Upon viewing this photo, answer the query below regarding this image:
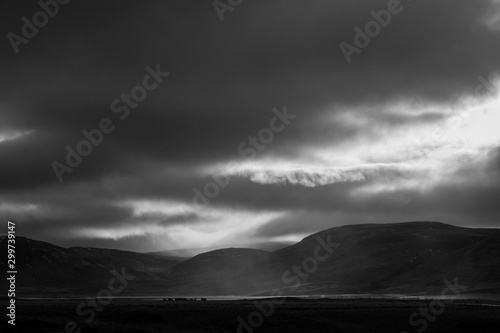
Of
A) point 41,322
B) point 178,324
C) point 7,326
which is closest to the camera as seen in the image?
point 7,326

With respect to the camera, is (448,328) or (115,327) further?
(448,328)

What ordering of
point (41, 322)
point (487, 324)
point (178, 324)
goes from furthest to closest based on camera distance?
1. point (487, 324)
2. point (178, 324)
3. point (41, 322)

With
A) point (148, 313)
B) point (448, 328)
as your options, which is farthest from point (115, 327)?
point (448, 328)

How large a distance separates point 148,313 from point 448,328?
44.2 m

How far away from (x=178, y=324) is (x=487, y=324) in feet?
147

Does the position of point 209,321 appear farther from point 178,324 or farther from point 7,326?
point 7,326

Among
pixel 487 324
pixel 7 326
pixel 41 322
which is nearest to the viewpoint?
pixel 7 326

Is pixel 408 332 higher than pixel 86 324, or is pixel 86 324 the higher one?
pixel 86 324

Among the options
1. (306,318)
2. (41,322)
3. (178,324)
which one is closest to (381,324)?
(306,318)

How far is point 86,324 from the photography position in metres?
69.5

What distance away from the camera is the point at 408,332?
80438 mm

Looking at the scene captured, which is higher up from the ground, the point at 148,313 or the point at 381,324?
the point at 148,313

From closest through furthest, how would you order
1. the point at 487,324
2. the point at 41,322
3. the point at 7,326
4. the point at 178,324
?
the point at 7,326 < the point at 41,322 < the point at 178,324 < the point at 487,324

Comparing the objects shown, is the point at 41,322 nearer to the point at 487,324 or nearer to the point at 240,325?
the point at 240,325
